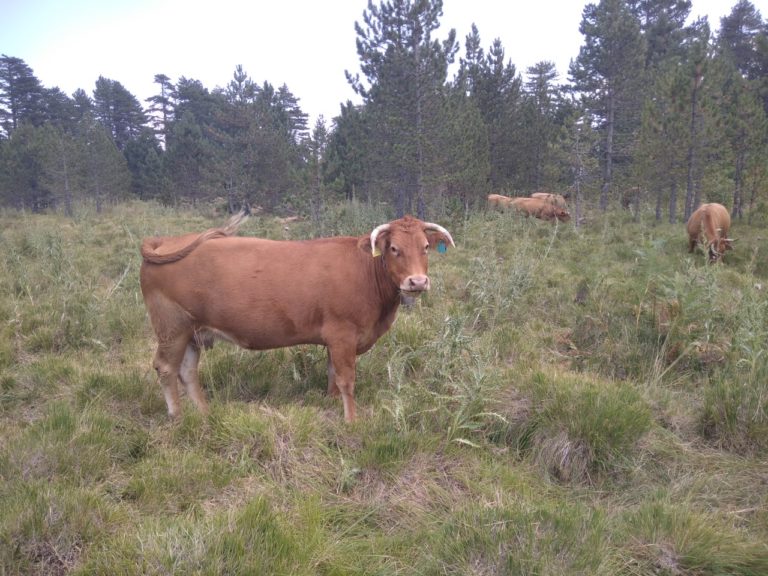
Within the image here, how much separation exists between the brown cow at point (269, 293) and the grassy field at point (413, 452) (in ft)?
1.38

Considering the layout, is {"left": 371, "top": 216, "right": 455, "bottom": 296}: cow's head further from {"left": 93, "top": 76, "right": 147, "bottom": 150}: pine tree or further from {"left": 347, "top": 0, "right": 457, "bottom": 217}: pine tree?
{"left": 93, "top": 76, "right": 147, "bottom": 150}: pine tree

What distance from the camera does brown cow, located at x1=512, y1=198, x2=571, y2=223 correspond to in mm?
17562

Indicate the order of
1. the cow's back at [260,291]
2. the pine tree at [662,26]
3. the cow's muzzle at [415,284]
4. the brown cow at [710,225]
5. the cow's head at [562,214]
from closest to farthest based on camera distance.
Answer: the cow's muzzle at [415,284]
the cow's back at [260,291]
the brown cow at [710,225]
the cow's head at [562,214]
the pine tree at [662,26]

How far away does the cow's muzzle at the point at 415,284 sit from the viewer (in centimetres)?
364

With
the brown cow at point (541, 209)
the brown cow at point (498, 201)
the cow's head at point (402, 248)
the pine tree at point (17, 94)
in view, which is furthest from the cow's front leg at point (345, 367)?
the pine tree at point (17, 94)

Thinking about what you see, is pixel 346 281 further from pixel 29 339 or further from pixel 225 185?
pixel 225 185

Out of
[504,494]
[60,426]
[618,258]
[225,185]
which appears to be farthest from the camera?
[225,185]

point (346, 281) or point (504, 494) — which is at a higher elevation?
point (346, 281)

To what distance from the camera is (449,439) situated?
3268 millimetres

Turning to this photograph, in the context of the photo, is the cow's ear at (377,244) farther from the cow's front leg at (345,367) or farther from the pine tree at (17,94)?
the pine tree at (17,94)

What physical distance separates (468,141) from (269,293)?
49.3 ft

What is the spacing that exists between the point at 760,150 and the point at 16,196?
3556 cm

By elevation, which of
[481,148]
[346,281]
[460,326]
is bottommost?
[460,326]

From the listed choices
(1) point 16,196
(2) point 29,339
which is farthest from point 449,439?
(1) point 16,196
